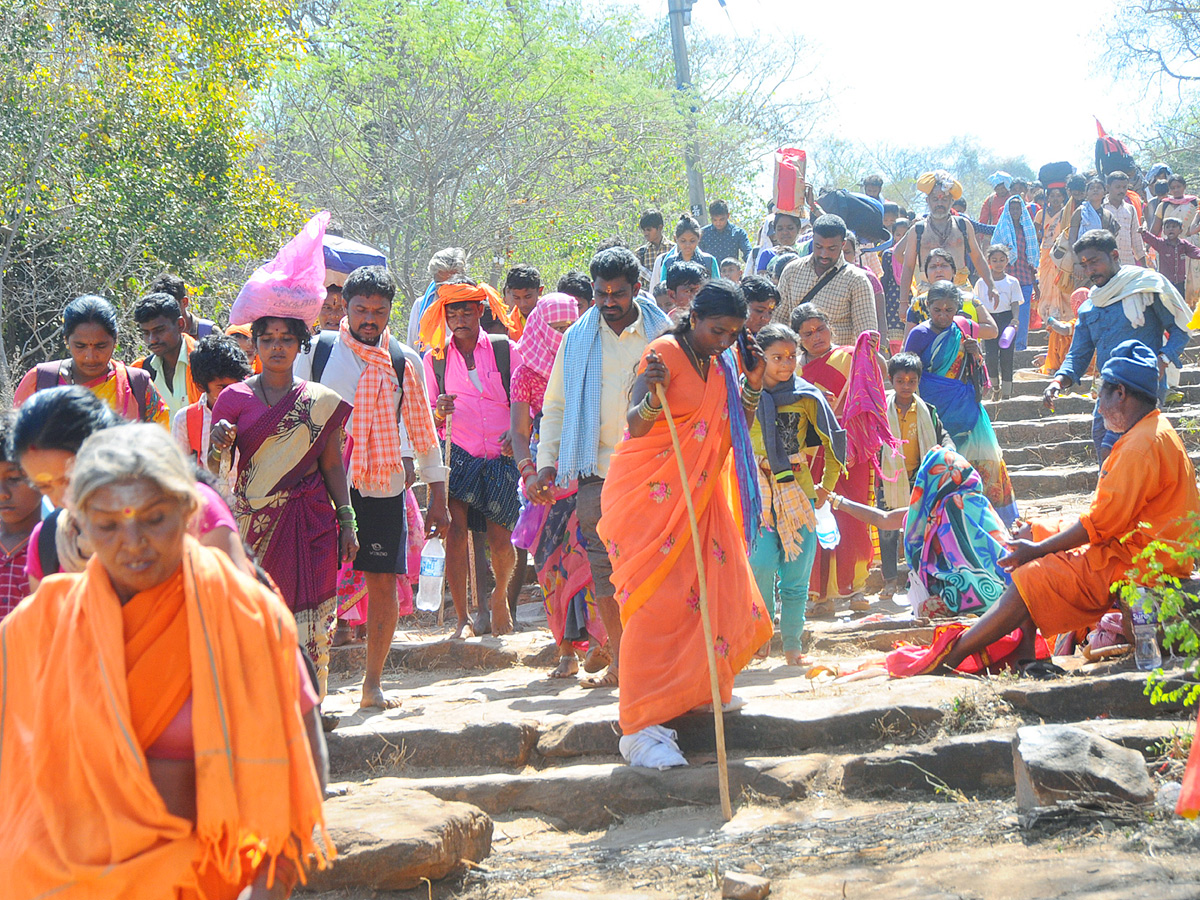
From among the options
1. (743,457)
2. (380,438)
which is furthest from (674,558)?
(380,438)

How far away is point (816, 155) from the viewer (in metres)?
44.4

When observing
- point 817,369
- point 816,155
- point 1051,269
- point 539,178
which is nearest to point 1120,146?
point 1051,269

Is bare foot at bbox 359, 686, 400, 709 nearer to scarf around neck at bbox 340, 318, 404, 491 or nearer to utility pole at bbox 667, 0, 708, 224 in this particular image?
scarf around neck at bbox 340, 318, 404, 491

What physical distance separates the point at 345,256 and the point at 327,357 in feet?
8.50

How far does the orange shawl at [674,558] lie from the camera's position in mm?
4809

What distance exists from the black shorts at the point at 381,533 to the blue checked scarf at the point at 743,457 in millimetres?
1695

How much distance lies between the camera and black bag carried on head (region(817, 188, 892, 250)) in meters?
12.0

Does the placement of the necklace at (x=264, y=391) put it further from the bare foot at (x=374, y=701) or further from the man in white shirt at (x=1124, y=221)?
the man in white shirt at (x=1124, y=221)

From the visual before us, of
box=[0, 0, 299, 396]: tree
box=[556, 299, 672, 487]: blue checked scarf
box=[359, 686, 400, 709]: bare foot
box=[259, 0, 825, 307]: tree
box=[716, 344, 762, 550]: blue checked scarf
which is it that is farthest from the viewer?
box=[259, 0, 825, 307]: tree

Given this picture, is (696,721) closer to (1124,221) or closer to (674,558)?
(674,558)

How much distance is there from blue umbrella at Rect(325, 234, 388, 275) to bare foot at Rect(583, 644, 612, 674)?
318 cm

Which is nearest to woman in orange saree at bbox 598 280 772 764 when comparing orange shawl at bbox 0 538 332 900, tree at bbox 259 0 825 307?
orange shawl at bbox 0 538 332 900

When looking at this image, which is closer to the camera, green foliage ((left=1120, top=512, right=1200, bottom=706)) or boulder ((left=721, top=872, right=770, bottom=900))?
boulder ((left=721, top=872, right=770, bottom=900))

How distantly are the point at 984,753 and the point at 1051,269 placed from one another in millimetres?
12526
